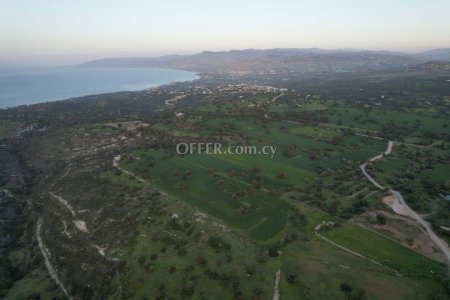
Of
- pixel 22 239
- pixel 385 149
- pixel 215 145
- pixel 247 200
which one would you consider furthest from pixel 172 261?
pixel 385 149

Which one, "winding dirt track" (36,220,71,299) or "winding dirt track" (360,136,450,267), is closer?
"winding dirt track" (360,136,450,267)

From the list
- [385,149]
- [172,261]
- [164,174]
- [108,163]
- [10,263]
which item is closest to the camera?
[172,261]

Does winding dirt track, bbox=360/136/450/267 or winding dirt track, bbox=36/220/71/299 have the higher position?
winding dirt track, bbox=360/136/450/267

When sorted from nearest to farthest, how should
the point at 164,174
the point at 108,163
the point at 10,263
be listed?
the point at 10,263, the point at 164,174, the point at 108,163

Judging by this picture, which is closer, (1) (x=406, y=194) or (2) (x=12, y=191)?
(1) (x=406, y=194)

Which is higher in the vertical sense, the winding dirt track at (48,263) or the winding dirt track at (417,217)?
the winding dirt track at (417,217)

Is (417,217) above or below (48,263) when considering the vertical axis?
above

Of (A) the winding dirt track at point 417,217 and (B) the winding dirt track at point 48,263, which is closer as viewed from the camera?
(A) the winding dirt track at point 417,217

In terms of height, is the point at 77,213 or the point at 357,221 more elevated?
the point at 357,221

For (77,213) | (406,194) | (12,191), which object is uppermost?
(406,194)

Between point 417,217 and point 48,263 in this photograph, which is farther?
point 48,263

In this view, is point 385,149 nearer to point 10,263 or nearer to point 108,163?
point 108,163
